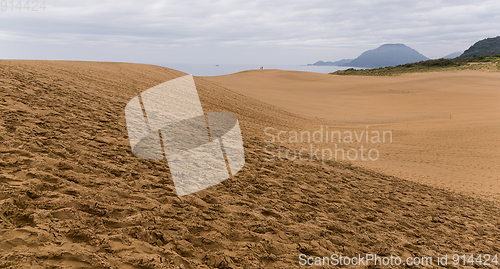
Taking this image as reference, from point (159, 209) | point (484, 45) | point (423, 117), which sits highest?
point (484, 45)

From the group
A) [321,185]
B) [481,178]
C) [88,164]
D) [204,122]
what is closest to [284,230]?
[321,185]

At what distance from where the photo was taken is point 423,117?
824 inches

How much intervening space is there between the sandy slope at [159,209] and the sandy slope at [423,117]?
10.0ft

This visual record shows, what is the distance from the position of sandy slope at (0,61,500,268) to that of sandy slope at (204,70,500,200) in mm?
3063

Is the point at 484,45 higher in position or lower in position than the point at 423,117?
higher

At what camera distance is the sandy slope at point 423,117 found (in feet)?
34.9

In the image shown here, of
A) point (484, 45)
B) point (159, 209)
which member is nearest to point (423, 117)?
point (159, 209)

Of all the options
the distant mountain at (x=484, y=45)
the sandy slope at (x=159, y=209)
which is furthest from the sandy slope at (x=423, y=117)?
the distant mountain at (x=484, y=45)

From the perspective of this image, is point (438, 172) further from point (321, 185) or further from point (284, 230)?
point (284, 230)

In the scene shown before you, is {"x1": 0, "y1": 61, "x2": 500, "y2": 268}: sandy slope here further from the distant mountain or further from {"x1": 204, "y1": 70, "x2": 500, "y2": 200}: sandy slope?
the distant mountain

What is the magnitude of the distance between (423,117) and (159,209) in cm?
2252

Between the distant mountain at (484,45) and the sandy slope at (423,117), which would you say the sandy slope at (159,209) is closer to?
the sandy slope at (423,117)

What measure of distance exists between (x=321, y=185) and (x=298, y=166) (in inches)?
46.9

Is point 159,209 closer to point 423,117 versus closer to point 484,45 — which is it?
point 423,117
